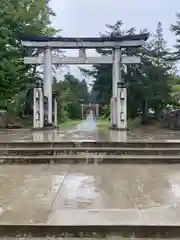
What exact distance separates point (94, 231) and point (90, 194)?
1.13m

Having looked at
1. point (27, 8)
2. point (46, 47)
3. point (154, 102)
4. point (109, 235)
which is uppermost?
point (27, 8)

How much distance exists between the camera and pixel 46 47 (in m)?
13.6

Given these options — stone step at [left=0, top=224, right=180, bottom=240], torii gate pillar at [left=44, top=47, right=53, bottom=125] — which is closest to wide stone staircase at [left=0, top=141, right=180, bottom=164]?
stone step at [left=0, top=224, right=180, bottom=240]

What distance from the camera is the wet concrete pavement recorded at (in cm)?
322

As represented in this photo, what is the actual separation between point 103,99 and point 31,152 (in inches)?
454

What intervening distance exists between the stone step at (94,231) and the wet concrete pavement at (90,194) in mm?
70

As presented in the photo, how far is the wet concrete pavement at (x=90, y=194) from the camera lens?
322 centimetres

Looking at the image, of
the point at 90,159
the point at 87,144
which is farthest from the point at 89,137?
the point at 90,159

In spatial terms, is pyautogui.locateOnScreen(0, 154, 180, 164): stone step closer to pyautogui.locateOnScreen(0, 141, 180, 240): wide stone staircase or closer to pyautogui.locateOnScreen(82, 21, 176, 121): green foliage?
pyautogui.locateOnScreen(0, 141, 180, 240): wide stone staircase

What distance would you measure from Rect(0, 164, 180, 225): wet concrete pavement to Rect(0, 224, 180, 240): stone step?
70 mm

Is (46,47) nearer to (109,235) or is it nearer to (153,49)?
(153,49)

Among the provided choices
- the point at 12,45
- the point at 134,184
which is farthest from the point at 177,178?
the point at 12,45

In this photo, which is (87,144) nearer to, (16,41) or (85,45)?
(85,45)

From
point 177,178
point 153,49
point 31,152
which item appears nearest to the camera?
point 177,178
